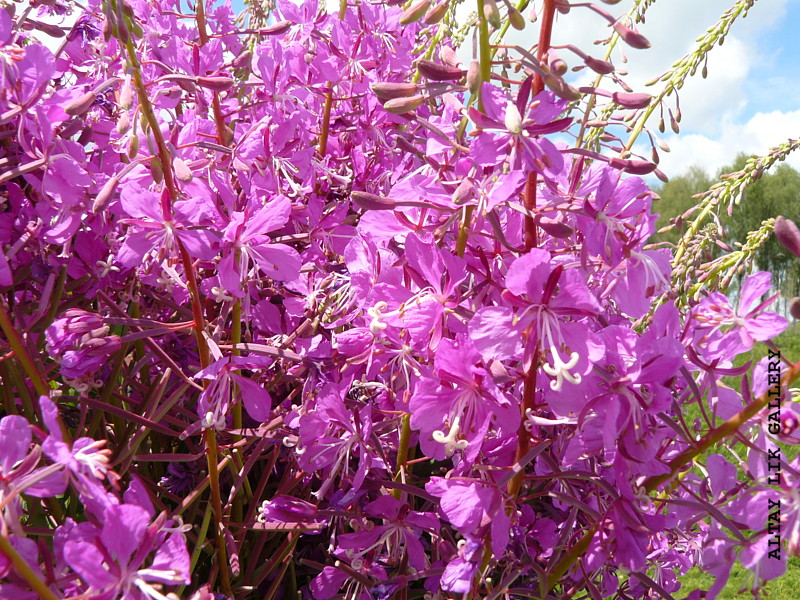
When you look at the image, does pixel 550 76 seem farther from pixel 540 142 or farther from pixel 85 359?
pixel 85 359

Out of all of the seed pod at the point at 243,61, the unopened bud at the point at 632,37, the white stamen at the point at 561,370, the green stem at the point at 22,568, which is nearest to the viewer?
the green stem at the point at 22,568

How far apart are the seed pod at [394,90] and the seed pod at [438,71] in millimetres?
19

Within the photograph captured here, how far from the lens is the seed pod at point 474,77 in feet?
1.79

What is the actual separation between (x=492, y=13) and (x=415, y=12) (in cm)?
9

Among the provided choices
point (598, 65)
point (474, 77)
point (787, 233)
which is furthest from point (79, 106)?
point (787, 233)

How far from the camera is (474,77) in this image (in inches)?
21.5

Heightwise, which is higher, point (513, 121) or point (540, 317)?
point (513, 121)

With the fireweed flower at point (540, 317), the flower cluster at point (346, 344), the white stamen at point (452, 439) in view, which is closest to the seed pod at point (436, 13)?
the flower cluster at point (346, 344)

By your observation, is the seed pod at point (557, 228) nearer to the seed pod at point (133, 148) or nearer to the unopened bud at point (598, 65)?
the unopened bud at point (598, 65)

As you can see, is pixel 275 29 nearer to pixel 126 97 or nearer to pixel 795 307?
pixel 126 97

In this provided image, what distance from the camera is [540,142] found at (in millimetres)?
565

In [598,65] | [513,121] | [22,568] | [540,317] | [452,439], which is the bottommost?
[22,568]

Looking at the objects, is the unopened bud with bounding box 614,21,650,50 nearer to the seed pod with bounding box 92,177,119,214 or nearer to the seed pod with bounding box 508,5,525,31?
the seed pod with bounding box 508,5,525,31

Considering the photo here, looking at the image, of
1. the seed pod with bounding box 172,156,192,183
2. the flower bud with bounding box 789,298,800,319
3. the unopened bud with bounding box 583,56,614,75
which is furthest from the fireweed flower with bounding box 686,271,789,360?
the seed pod with bounding box 172,156,192,183
